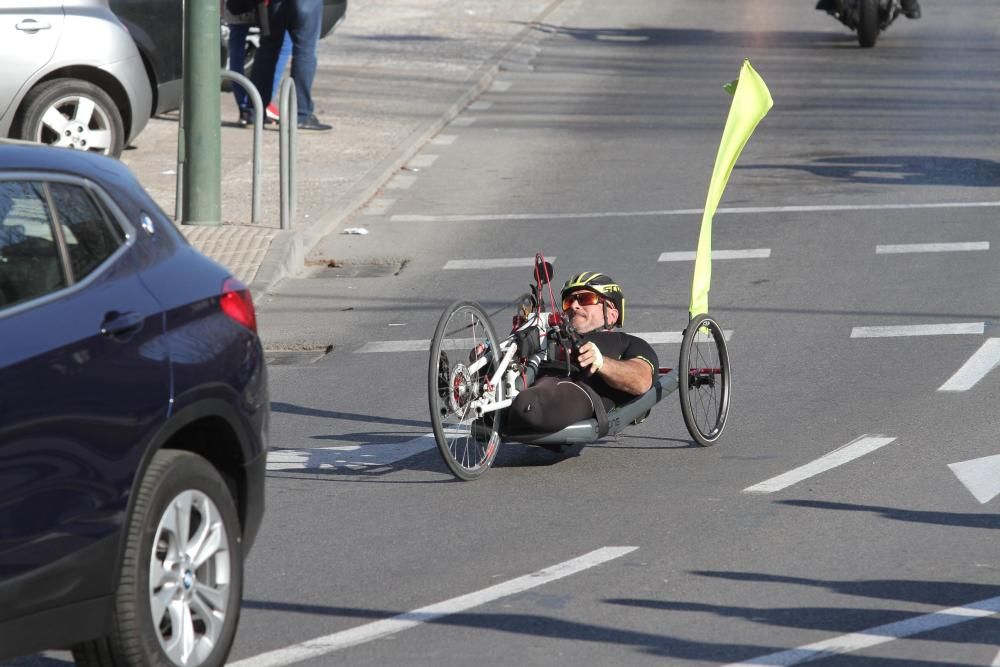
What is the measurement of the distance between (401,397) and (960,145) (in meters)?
9.99

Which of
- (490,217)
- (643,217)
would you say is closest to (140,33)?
(490,217)

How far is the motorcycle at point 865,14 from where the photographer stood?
26312mm

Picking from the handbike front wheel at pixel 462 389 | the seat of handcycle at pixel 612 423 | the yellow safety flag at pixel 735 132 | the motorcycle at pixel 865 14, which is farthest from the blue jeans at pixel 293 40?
the handbike front wheel at pixel 462 389

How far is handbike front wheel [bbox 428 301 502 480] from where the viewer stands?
7.84 m

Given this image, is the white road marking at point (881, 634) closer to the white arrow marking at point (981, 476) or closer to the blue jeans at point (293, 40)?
the white arrow marking at point (981, 476)

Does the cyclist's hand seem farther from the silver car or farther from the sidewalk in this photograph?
the silver car

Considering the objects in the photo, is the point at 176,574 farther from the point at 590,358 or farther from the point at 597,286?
the point at 597,286

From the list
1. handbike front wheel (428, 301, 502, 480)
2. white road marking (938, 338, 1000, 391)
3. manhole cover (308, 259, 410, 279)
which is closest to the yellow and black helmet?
handbike front wheel (428, 301, 502, 480)

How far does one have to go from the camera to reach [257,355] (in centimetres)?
579

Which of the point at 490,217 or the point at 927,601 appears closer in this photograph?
the point at 927,601

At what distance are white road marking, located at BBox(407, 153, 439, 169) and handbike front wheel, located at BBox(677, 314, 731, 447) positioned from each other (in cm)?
897

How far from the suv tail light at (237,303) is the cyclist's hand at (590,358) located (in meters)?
2.72

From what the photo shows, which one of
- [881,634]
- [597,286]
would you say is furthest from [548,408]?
[881,634]

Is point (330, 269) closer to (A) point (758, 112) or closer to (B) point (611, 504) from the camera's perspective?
(A) point (758, 112)
